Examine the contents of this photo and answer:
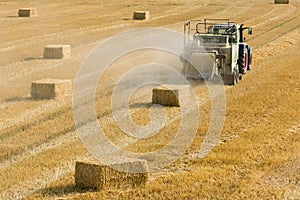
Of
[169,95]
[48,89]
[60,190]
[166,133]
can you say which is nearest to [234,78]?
[169,95]

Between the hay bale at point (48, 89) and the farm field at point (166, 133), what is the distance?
12.8 inches

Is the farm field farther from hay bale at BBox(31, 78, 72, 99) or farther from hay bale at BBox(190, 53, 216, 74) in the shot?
hay bale at BBox(190, 53, 216, 74)

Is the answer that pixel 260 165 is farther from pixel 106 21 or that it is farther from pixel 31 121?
pixel 106 21

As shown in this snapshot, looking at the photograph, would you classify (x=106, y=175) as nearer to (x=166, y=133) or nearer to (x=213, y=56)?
(x=166, y=133)

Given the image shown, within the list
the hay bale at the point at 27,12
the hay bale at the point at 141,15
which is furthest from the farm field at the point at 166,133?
the hay bale at the point at 27,12

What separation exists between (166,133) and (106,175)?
13.8 ft

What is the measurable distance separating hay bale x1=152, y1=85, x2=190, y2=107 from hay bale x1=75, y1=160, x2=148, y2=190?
6.45 metres

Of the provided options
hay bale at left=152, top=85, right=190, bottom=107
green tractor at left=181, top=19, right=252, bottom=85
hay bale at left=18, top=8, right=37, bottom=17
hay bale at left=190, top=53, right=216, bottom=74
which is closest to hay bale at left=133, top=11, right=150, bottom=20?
hay bale at left=18, top=8, right=37, bottom=17

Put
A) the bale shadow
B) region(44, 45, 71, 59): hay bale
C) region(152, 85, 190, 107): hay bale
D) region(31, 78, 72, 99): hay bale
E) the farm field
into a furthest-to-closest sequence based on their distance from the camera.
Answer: region(44, 45, 71, 59): hay bale
region(31, 78, 72, 99): hay bale
region(152, 85, 190, 107): hay bale
the farm field
the bale shadow

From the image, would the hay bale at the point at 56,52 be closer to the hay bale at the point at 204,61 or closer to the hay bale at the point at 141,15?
the hay bale at the point at 204,61

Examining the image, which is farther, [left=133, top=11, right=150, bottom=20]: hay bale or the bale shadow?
[left=133, top=11, right=150, bottom=20]: hay bale

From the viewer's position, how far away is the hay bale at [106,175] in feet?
34.9

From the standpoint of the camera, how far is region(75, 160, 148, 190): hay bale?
10.6 metres

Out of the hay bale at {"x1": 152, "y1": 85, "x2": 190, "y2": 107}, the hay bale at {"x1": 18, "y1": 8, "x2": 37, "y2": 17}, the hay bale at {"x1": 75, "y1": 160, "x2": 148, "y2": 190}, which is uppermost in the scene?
the hay bale at {"x1": 75, "y1": 160, "x2": 148, "y2": 190}
